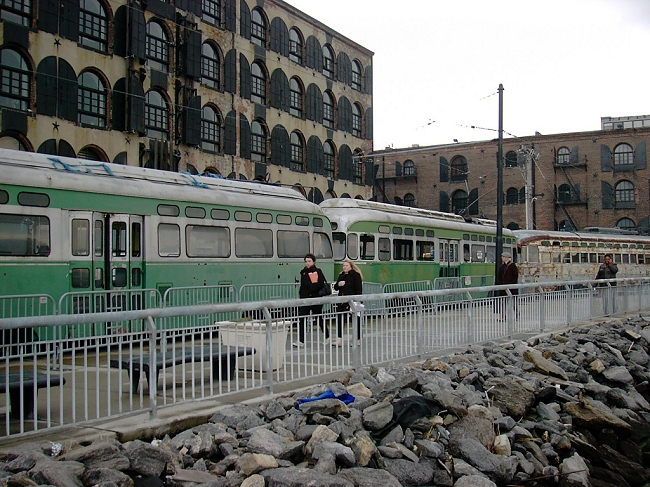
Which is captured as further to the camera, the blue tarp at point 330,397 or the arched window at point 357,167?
the arched window at point 357,167

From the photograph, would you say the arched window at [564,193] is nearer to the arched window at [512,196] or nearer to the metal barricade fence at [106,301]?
the arched window at [512,196]

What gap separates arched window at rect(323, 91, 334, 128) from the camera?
41.5 metres

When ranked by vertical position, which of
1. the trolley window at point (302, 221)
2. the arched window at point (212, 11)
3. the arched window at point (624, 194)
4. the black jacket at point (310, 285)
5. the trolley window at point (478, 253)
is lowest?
A: the black jacket at point (310, 285)

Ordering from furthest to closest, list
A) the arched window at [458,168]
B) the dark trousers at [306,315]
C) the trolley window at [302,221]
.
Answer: the arched window at [458,168] < the trolley window at [302,221] < the dark trousers at [306,315]

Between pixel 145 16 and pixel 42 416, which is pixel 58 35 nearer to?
pixel 145 16

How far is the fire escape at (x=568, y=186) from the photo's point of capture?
5984cm

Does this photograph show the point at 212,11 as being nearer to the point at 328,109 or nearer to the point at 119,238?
the point at 328,109

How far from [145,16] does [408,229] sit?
1436 centimetres

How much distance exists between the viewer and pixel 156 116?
2930 centimetres

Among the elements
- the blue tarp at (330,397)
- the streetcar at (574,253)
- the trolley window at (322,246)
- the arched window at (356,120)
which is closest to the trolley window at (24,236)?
the blue tarp at (330,397)

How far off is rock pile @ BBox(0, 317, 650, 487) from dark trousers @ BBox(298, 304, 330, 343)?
78cm

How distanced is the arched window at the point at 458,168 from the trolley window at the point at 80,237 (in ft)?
176

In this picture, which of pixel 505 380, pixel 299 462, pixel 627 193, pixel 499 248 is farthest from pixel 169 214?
pixel 627 193

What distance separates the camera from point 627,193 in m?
58.9
